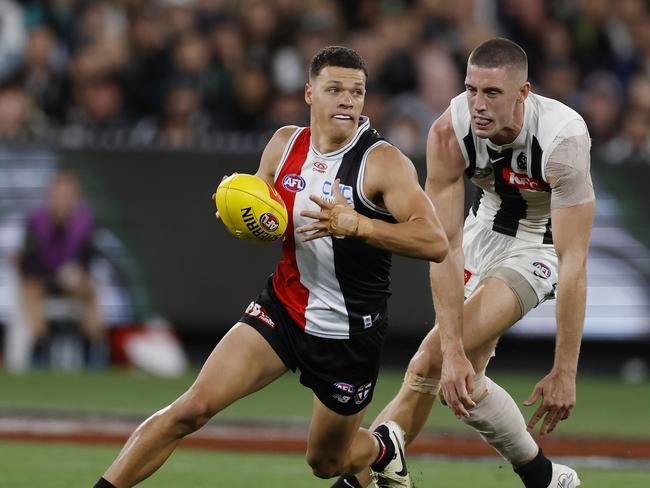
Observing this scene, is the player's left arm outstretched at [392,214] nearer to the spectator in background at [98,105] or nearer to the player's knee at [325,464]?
the player's knee at [325,464]

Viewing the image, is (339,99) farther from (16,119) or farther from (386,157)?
(16,119)

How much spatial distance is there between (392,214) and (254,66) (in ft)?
25.8

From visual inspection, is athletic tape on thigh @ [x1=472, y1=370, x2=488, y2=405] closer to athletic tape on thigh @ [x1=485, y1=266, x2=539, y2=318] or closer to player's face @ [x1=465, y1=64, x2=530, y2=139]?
athletic tape on thigh @ [x1=485, y1=266, x2=539, y2=318]

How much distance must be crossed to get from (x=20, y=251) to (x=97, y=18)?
261cm

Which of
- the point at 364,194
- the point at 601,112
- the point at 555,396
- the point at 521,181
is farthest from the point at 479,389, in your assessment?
the point at 601,112

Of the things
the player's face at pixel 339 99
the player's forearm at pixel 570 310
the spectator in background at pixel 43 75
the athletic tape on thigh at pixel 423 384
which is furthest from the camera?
the spectator in background at pixel 43 75

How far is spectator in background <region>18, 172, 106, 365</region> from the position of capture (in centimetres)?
1322

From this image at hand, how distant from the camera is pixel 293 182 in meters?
6.45

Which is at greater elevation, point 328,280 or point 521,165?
point 521,165

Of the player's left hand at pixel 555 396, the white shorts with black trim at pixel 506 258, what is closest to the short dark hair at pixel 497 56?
the white shorts with black trim at pixel 506 258

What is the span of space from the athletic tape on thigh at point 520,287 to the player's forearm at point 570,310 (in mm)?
501

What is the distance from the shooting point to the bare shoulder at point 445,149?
22.7 ft

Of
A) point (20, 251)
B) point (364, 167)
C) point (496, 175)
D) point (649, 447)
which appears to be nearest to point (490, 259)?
point (496, 175)

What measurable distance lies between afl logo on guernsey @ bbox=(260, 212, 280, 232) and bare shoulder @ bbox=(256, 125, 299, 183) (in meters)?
0.42
